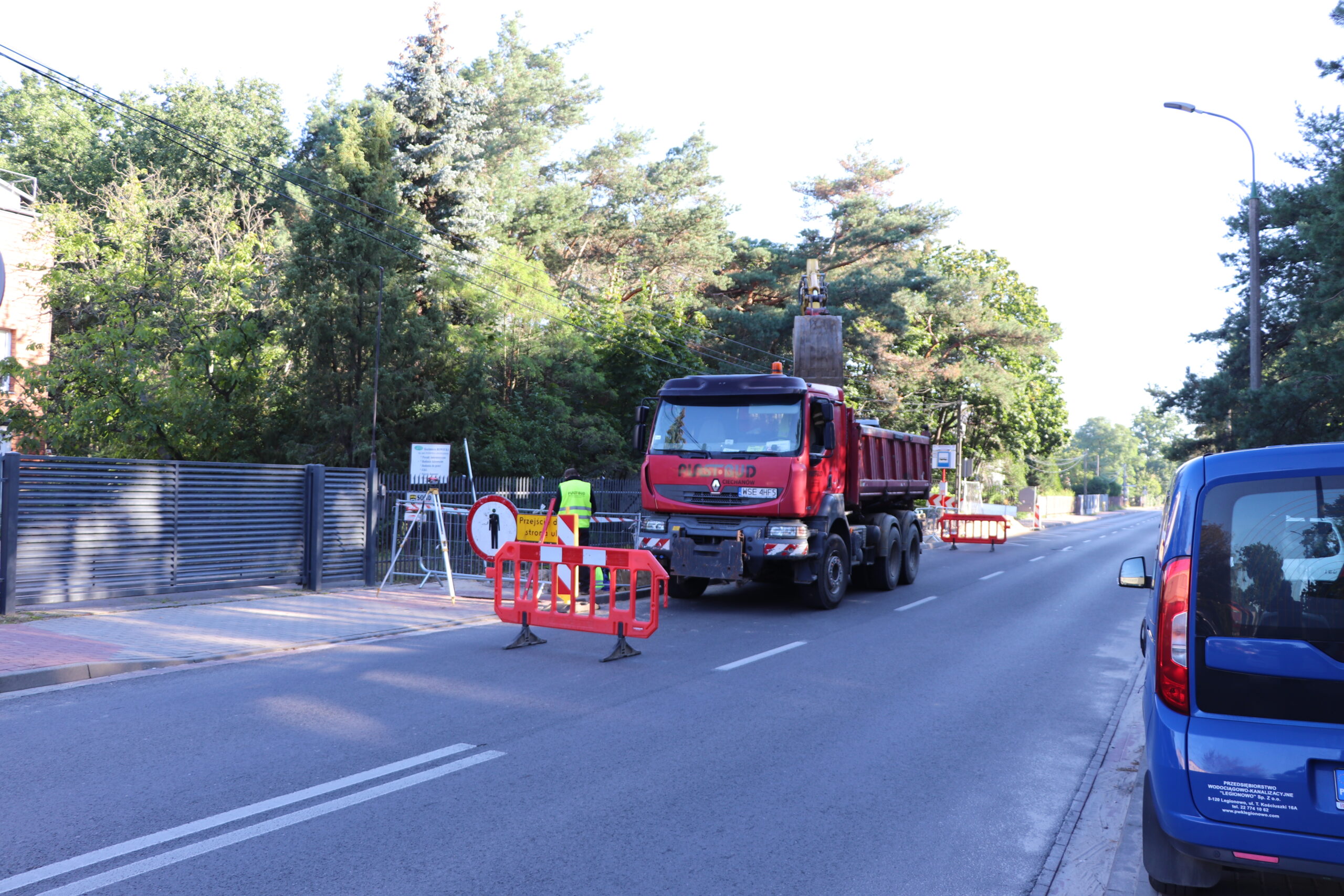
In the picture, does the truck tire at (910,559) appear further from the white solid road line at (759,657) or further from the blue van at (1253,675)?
the blue van at (1253,675)

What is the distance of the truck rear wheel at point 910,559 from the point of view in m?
18.3

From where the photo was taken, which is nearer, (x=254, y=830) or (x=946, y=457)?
(x=254, y=830)

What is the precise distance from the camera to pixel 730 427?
14.1 metres

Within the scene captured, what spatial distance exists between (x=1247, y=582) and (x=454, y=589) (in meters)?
13.6

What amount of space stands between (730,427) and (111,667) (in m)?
8.18

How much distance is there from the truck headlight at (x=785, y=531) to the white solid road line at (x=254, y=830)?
766 centimetres

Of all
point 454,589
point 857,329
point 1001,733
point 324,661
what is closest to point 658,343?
point 857,329

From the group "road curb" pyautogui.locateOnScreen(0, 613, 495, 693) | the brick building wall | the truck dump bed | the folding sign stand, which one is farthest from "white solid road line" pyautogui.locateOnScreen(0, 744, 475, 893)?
the brick building wall

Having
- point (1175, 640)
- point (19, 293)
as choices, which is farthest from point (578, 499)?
point (19, 293)

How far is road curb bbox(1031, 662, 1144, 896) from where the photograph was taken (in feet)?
14.8

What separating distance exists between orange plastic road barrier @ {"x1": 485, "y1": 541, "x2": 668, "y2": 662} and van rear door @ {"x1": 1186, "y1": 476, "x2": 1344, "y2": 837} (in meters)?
6.01

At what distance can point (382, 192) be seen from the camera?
2403 centimetres

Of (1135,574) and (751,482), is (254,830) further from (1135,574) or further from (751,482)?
(751,482)

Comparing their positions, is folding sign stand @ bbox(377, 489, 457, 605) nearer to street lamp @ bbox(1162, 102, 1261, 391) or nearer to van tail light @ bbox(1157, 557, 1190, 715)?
van tail light @ bbox(1157, 557, 1190, 715)
